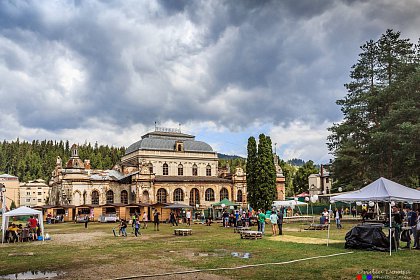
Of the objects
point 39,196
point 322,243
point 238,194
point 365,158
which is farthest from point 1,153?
point 322,243

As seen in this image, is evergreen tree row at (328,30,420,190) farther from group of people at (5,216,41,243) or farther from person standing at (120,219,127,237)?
group of people at (5,216,41,243)

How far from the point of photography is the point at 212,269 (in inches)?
571

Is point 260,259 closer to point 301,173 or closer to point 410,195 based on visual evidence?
point 410,195

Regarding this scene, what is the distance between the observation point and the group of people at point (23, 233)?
27.5 meters

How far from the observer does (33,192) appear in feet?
441

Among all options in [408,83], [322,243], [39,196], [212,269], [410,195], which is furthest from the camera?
[39,196]

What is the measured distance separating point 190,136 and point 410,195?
202 ft

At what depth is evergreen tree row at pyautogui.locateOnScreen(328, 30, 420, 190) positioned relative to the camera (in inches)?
1398

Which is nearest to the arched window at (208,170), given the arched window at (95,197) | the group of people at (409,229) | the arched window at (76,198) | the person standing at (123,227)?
the arched window at (95,197)

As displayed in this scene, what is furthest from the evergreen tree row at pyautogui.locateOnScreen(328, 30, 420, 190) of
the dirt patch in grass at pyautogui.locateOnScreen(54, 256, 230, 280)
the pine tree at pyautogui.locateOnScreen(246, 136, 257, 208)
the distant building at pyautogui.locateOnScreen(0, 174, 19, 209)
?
the distant building at pyautogui.locateOnScreen(0, 174, 19, 209)

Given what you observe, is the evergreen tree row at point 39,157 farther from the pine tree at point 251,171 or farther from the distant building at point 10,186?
the pine tree at point 251,171

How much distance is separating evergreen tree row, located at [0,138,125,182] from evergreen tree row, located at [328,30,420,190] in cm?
10494

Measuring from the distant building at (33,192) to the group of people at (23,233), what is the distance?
109793mm

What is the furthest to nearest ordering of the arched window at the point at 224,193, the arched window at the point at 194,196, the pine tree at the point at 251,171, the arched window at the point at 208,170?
the arched window at the point at 208,170 < the arched window at the point at 224,193 < the arched window at the point at 194,196 < the pine tree at the point at 251,171
